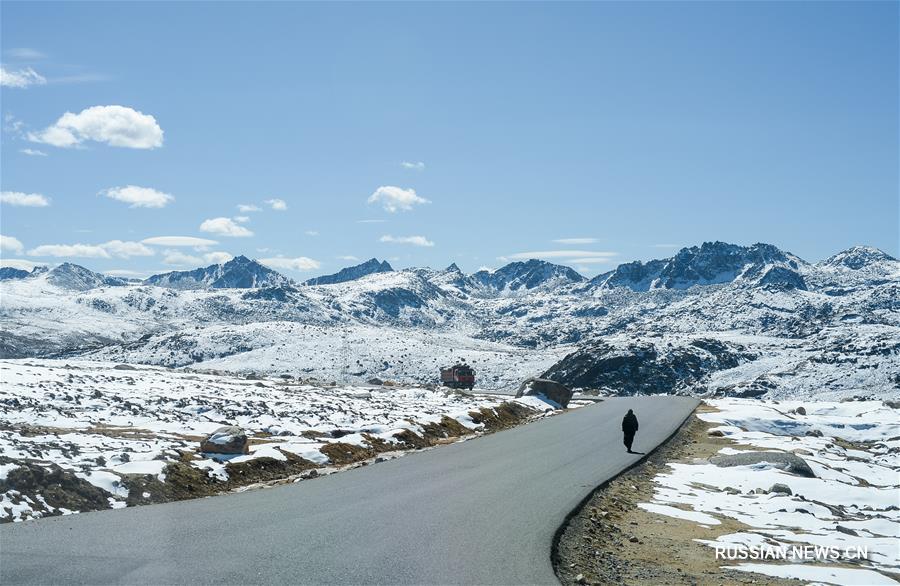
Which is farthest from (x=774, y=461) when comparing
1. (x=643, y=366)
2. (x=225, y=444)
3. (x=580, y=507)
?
(x=643, y=366)

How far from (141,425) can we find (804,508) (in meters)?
24.3

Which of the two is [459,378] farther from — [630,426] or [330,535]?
[330,535]

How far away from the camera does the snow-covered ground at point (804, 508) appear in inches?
504

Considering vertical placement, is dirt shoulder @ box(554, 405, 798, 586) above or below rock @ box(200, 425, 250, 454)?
below

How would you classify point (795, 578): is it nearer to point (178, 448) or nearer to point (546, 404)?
point (178, 448)

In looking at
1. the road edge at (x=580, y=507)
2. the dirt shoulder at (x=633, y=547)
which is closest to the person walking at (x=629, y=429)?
the road edge at (x=580, y=507)

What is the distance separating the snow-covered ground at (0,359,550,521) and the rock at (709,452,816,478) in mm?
12241

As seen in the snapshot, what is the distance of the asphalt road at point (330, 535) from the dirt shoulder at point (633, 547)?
51cm

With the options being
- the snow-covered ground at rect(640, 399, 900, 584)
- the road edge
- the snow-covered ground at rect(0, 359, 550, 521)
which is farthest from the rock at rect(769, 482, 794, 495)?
the snow-covered ground at rect(0, 359, 550, 521)

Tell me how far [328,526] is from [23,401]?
26.6 metres

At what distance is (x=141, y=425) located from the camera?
2791 cm

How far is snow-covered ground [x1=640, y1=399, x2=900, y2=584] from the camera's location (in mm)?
12812

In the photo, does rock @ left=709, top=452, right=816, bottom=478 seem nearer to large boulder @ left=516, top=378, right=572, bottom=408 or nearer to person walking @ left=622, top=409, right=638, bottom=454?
person walking @ left=622, top=409, right=638, bottom=454

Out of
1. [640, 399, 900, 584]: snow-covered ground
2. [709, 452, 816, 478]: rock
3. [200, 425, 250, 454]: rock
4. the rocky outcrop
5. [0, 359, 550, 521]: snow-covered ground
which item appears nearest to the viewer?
[640, 399, 900, 584]: snow-covered ground
